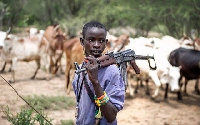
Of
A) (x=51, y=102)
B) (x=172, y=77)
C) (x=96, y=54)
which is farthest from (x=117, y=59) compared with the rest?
(x=172, y=77)

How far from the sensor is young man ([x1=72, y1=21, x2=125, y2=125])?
2.08m

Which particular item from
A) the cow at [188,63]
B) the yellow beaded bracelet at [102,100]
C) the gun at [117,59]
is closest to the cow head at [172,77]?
the cow at [188,63]

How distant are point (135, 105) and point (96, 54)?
6.30m

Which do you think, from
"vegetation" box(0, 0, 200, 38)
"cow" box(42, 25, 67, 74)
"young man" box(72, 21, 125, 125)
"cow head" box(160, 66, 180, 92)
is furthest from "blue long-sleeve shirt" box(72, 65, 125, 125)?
"cow" box(42, 25, 67, 74)

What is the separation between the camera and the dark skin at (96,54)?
206 centimetres

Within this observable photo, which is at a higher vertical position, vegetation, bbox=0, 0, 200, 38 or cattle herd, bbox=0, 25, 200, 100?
vegetation, bbox=0, 0, 200, 38

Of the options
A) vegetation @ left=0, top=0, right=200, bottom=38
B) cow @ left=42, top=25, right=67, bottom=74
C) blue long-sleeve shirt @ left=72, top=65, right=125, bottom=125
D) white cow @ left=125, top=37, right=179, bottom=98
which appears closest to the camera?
blue long-sleeve shirt @ left=72, top=65, right=125, bottom=125

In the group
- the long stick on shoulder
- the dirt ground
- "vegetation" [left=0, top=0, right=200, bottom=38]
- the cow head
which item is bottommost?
the dirt ground

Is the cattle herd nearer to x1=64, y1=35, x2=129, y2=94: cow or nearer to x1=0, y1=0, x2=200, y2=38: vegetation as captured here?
x1=64, y1=35, x2=129, y2=94: cow

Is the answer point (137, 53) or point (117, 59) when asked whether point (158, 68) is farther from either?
point (117, 59)

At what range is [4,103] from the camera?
625 centimetres

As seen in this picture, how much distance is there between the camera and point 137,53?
9195 millimetres

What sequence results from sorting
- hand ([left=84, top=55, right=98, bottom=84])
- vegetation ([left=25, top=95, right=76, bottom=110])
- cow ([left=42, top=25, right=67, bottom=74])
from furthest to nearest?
cow ([left=42, top=25, right=67, bottom=74])
vegetation ([left=25, top=95, right=76, bottom=110])
hand ([left=84, top=55, right=98, bottom=84])

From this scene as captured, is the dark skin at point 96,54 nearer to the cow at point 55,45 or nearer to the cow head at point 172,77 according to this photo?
the cow head at point 172,77
